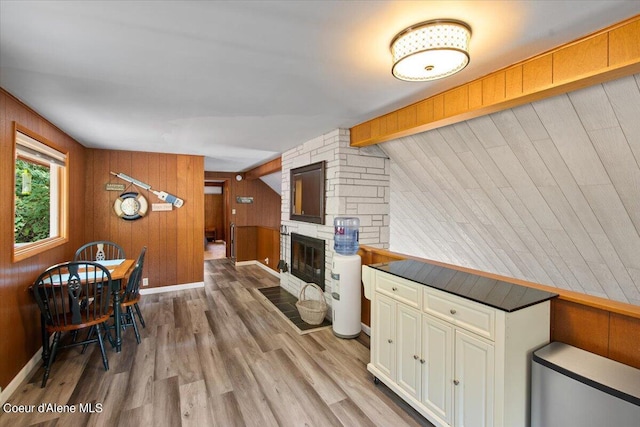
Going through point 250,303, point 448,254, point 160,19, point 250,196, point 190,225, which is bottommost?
point 250,303

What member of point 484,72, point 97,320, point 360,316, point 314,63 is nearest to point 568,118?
point 484,72

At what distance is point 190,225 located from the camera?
16.6 feet

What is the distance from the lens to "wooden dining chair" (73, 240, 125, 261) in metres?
3.85

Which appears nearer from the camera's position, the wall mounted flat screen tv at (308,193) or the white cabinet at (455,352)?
the white cabinet at (455,352)

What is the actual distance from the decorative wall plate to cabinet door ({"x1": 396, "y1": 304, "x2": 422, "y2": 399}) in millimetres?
4287

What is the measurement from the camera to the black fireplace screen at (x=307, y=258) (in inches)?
150

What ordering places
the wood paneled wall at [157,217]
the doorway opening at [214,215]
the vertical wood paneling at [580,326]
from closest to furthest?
1. the vertical wood paneling at [580,326]
2. the wood paneled wall at [157,217]
3. the doorway opening at [214,215]

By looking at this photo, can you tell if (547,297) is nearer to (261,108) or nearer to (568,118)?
(568,118)

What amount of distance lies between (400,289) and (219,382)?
5.47ft

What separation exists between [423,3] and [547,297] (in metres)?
1.64

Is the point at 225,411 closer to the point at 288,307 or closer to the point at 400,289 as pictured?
the point at 400,289

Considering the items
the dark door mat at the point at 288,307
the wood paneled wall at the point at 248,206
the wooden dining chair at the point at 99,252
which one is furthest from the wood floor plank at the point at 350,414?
the wood paneled wall at the point at 248,206

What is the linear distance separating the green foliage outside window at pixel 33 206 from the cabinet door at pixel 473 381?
11.8 feet

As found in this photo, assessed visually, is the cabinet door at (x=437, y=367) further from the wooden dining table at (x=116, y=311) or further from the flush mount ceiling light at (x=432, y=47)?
the wooden dining table at (x=116, y=311)
